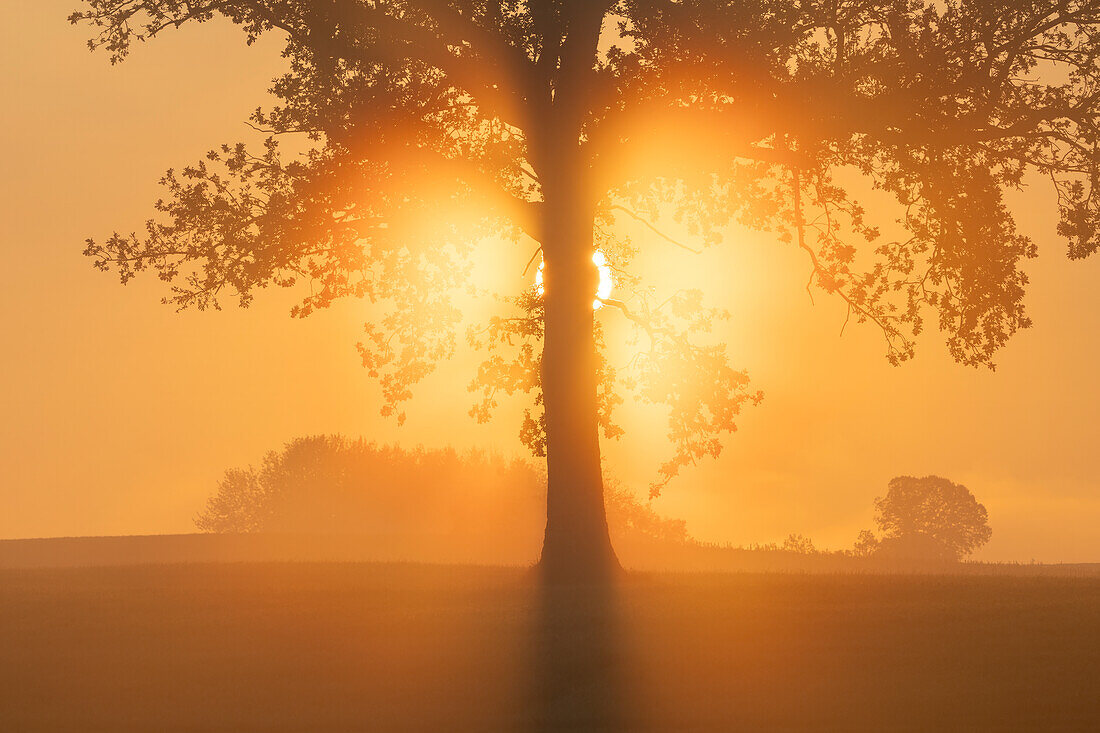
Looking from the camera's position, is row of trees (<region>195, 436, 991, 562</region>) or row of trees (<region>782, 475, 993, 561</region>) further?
Answer: row of trees (<region>782, 475, 993, 561</region>)

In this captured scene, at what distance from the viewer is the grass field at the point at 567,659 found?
17.1m

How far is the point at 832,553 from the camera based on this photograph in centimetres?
5488

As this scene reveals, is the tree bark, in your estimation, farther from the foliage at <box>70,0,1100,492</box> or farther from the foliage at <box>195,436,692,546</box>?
the foliage at <box>195,436,692,546</box>

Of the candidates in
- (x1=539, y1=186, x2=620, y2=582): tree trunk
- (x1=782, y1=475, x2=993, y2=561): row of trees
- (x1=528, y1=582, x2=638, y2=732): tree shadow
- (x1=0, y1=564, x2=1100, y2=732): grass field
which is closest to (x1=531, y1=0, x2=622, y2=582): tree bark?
(x1=539, y1=186, x2=620, y2=582): tree trunk

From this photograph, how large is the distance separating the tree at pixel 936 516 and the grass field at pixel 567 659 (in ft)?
260

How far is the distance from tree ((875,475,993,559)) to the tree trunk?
80333 millimetres

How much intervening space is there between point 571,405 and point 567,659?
29.1ft

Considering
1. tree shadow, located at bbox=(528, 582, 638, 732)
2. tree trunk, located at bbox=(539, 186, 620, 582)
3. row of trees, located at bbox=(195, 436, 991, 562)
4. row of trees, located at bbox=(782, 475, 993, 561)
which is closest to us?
tree shadow, located at bbox=(528, 582, 638, 732)

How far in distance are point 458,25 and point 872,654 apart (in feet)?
52.4

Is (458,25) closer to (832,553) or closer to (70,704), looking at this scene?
(70,704)

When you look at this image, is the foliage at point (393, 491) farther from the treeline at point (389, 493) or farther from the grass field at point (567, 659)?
the grass field at point (567, 659)

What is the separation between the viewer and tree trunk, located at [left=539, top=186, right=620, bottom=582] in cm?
2681

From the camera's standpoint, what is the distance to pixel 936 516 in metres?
102

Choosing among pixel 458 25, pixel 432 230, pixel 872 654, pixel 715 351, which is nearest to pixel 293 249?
pixel 432 230
